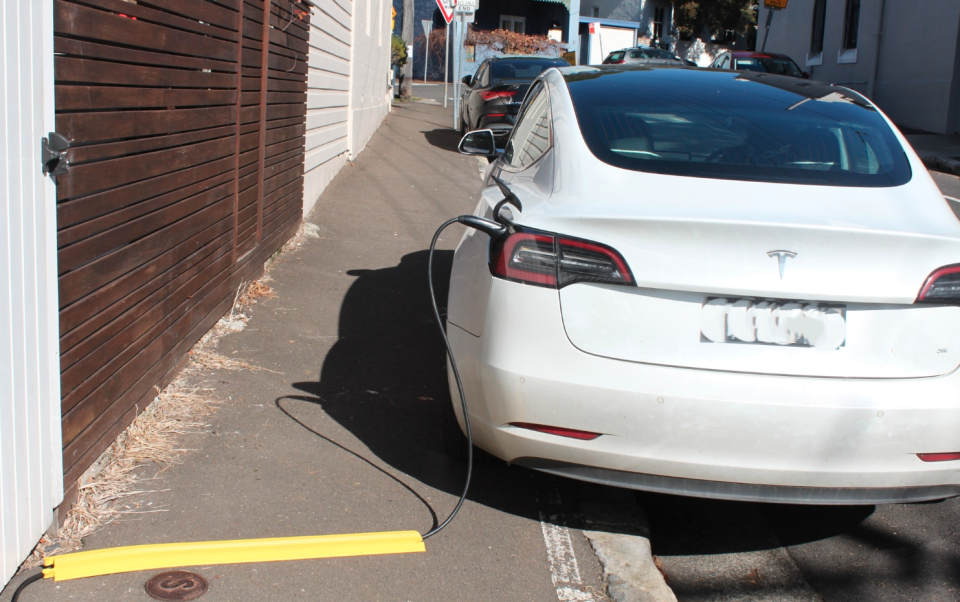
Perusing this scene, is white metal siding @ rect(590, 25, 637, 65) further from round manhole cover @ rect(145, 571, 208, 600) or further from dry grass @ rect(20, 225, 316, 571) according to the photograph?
round manhole cover @ rect(145, 571, 208, 600)

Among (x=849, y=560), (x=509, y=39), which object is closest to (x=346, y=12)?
(x=849, y=560)

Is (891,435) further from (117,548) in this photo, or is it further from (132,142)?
(132,142)

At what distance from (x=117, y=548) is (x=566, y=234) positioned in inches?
70.4

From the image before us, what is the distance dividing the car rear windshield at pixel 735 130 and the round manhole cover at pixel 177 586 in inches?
79.4

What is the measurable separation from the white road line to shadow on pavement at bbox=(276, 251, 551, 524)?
0.09 metres

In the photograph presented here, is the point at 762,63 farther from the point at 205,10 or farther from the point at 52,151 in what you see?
the point at 52,151

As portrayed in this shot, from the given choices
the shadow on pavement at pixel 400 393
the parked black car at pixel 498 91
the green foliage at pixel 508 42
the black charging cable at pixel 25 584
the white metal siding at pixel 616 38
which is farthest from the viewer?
the white metal siding at pixel 616 38

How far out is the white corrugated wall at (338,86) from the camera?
325 inches

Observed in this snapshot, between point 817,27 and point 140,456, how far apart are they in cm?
2920

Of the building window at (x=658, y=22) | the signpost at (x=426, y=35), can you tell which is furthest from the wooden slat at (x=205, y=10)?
the building window at (x=658, y=22)

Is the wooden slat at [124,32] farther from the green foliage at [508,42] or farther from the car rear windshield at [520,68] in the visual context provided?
the green foliage at [508,42]

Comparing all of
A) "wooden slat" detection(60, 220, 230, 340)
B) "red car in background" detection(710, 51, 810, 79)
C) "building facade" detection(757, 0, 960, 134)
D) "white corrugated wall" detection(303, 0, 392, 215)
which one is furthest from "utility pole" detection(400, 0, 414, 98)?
"wooden slat" detection(60, 220, 230, 340)

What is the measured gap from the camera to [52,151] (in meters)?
2.63

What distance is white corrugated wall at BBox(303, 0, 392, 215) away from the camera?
8.25 metres
